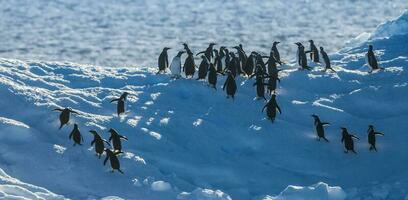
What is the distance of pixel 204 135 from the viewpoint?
16.4m

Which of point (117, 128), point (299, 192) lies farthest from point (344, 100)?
point (117, 128)

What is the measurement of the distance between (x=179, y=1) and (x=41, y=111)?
300 feet

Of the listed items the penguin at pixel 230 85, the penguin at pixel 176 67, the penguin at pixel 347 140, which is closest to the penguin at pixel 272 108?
the penguin at pixel 230 85

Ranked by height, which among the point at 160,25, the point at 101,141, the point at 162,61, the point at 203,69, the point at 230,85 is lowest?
the point at 101,141

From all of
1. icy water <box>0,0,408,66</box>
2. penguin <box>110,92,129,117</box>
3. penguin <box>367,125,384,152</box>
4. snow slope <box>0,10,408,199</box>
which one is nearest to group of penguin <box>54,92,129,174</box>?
snow slope <box>0,10,408,199</box>

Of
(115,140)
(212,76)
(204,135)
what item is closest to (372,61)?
(212,76)

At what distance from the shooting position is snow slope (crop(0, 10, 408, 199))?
14.2m

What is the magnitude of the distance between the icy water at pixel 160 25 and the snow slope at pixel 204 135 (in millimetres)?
37039

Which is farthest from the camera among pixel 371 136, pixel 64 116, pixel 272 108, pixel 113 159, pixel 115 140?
pixel 272 108

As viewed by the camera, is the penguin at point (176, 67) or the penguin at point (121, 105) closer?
the penguin at point (121, 105)

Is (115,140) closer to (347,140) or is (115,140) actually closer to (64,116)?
(64,116)

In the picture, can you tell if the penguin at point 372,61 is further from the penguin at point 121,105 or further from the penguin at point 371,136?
the penguin at point 121,105

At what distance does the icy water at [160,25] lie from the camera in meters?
63.0

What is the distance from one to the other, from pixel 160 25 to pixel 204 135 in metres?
63.7
